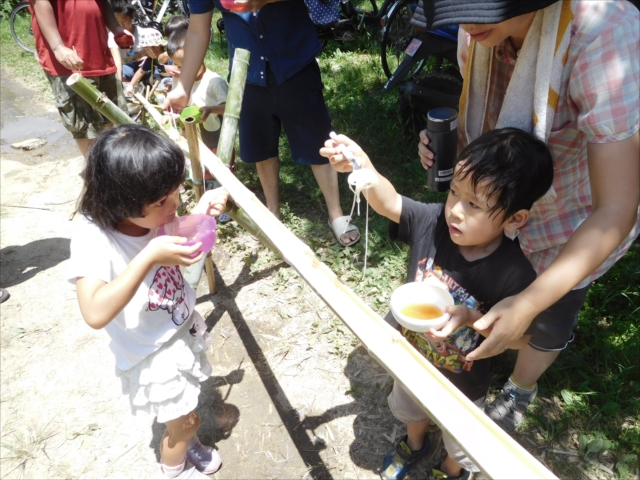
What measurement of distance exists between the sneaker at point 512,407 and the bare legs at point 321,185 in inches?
65.1

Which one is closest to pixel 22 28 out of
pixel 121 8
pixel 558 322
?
pixel 121 8

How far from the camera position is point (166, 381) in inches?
74.5

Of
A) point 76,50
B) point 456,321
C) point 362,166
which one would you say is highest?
point 362,166

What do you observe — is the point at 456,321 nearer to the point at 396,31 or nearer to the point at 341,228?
the point at 341,228

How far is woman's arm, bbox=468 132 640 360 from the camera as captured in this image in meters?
1.28

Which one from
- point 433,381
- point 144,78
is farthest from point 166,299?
point 144,78

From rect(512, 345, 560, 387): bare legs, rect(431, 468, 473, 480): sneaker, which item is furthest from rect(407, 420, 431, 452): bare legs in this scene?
rect(512, 345, 560, 387): bare legs

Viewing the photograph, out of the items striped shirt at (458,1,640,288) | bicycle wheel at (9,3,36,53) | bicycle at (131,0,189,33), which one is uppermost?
→ striped shirt at (458,1,640,288)

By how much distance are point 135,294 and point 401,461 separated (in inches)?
56.4

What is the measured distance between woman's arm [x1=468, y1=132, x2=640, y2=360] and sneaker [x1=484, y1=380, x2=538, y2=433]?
1.11m

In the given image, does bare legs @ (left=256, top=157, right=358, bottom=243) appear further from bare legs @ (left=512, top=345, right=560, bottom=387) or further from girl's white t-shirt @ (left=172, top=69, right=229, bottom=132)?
bare legs @ (left=512, top=345, right=560, bottom=387)

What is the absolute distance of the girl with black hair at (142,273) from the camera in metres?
1.58

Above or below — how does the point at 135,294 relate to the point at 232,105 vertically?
below

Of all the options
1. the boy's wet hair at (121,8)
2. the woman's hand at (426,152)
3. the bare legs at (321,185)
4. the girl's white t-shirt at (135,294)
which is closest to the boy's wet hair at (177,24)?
the boy's wet hair at (121,8)
